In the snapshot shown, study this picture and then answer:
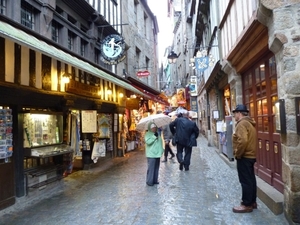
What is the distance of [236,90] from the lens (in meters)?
7.77

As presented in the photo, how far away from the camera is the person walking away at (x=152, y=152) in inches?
269

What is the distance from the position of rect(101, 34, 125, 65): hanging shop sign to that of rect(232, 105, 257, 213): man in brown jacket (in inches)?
247

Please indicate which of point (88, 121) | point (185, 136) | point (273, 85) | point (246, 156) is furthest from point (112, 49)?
point (246, 156)

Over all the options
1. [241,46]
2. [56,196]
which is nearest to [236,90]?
[241,46]

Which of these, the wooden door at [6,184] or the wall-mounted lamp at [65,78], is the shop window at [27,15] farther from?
the wooden door at [6,184]

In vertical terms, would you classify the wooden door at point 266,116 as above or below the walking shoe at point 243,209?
above

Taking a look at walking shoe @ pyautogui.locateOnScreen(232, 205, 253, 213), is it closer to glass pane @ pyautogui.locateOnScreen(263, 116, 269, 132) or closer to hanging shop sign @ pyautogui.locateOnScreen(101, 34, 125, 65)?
glass pane @ pyautogui.locateOnScreen(263, 116, 269, 132)

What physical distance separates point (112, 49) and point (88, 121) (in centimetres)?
271

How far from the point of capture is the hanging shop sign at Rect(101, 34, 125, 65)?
1005cm

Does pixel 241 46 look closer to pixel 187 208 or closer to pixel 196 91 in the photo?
pixel 187 208

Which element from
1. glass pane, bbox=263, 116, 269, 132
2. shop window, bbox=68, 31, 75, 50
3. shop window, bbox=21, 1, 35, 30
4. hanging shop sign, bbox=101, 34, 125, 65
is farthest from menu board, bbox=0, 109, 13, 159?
glass pane, bbox=263, 116, 269, 132

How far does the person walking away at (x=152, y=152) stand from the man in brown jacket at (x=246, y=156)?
97.7 inches

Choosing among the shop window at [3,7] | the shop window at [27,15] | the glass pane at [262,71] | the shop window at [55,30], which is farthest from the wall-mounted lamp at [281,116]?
the shop window at [55,30]

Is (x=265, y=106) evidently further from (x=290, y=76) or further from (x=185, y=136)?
(x=185, y=136)
